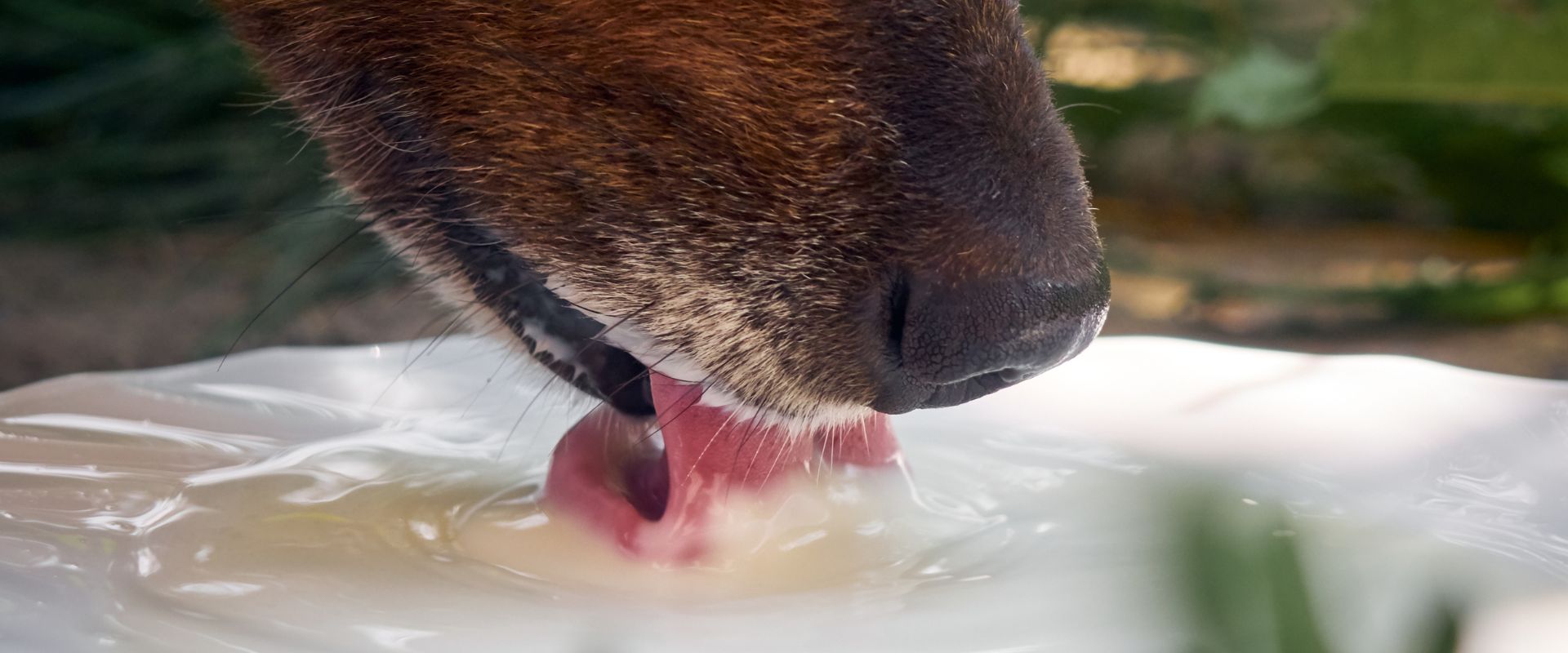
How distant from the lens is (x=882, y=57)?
2.61 ft

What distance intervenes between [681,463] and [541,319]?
0.13 m

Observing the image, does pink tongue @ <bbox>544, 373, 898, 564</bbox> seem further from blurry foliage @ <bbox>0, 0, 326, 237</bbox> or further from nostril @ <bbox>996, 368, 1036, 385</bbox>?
blurry foliage @ <bbox>0, 0, 326, 237</bbox>

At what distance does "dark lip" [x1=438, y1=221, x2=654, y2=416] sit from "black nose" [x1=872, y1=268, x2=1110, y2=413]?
7.3 inches

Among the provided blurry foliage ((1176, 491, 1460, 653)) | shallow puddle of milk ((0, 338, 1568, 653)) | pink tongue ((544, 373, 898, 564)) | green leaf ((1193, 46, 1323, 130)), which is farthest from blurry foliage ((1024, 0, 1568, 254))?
blurry foliage ((1176, 491, 1460, 653))

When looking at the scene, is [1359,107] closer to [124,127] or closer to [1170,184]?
[1170,184]

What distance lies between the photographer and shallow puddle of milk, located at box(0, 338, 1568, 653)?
73cm

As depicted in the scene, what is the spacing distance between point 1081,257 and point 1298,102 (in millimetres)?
1380

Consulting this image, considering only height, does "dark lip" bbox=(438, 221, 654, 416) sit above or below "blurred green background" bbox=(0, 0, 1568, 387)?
below

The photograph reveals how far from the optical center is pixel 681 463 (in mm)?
900

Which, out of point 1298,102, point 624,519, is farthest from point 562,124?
point 1298,102

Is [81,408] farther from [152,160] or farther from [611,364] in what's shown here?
[152,160]

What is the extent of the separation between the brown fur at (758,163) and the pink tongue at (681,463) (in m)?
0.07

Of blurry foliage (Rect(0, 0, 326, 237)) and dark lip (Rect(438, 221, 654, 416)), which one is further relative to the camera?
blurry foliage (Rect(0, 0, 326, 237))

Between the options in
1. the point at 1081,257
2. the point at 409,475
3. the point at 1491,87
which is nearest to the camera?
the point at 1081,257
